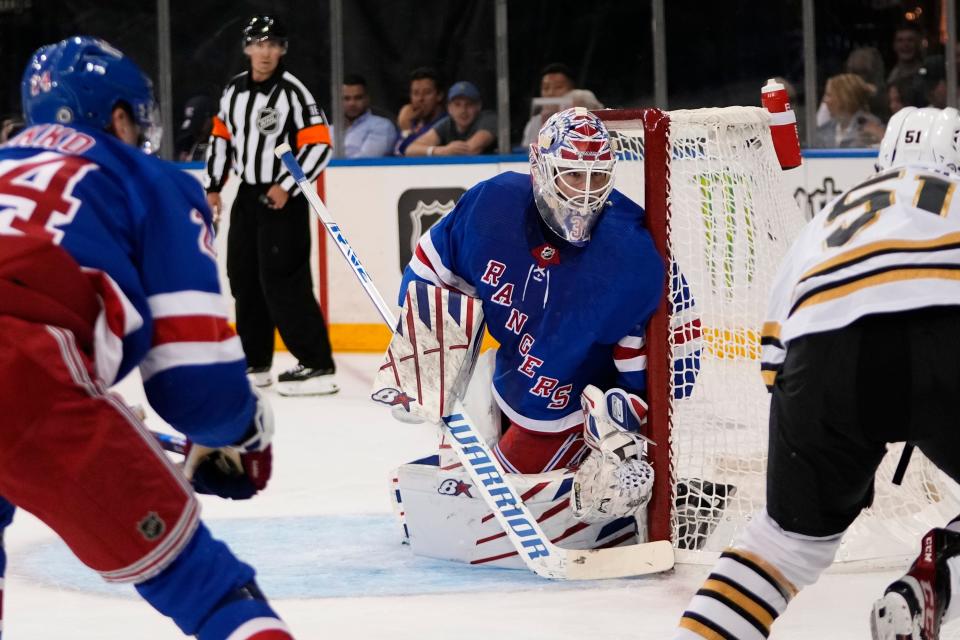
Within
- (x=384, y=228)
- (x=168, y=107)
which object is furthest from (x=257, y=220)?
(x=168, y=107)

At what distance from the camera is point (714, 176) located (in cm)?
371

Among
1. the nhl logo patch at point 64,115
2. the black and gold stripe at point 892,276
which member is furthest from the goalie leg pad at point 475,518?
the nhl logo patch at point 64,115

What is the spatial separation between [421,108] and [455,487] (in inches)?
162

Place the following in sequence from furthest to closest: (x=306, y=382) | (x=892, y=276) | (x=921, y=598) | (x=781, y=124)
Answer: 1. (x=306, y=382)
2. (x=781, y=124)
3. (x=921, y=598)
4. (x=892, y=276)

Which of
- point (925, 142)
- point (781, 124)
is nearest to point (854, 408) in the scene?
point (925, 142)

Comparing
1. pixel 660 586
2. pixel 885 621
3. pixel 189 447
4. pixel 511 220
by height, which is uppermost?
pixel 511 220

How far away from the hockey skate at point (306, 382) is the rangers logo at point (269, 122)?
2.98ft

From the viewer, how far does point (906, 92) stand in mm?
7121

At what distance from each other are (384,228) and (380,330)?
0.46 metres

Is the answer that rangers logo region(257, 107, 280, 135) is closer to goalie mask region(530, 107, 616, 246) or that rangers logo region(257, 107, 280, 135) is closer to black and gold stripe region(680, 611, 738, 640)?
goalie mask region(530, 107, 616, 246)

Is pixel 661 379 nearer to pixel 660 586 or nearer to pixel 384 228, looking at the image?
pixel 660 586

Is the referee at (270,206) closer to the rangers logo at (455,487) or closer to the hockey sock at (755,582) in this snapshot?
the rangers logo at (455,487)

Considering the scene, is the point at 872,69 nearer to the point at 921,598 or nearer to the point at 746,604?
the point at 921,598

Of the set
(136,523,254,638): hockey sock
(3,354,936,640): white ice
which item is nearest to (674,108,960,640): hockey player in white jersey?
(3,354,936,640): white ice
